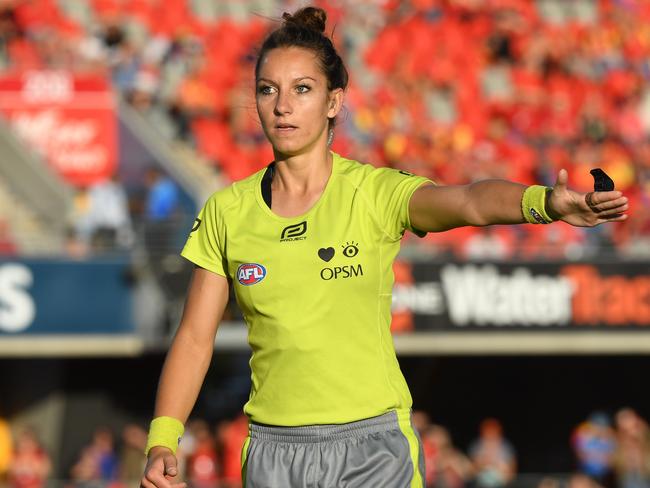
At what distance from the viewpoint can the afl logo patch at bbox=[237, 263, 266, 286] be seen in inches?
145

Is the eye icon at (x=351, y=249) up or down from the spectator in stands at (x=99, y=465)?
up

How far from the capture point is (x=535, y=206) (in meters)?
3.32

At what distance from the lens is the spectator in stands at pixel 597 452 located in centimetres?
1425

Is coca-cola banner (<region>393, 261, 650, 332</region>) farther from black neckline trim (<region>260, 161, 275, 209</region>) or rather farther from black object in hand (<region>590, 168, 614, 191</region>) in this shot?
black object in hand (<region>590, 168, 614, 191</region>)

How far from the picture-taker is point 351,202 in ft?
12.2

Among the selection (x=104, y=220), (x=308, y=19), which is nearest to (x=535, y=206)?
(x=308, y=19)

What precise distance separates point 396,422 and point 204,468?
9954mm

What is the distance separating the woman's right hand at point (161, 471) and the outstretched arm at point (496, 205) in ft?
3.22

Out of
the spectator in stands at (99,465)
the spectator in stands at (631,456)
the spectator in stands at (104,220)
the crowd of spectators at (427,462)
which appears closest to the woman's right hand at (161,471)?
the crowd of spectators at (427,462)

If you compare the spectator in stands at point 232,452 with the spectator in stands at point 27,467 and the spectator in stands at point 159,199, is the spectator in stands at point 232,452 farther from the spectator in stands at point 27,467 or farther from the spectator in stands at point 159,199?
the spectator in stands at point 159,199

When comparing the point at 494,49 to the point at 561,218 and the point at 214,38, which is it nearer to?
the point at 214,38

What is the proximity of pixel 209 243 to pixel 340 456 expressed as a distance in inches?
30.6

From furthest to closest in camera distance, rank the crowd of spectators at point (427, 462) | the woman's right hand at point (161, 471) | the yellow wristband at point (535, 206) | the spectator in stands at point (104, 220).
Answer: the spectator in stands at point (104, 220) < the crowd of spectators at point (427, 462) < the woman's right hand at point (161, 471) < the yellow wristband at point (535, 206)

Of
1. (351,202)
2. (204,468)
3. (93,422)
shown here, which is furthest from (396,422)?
(93,422)
